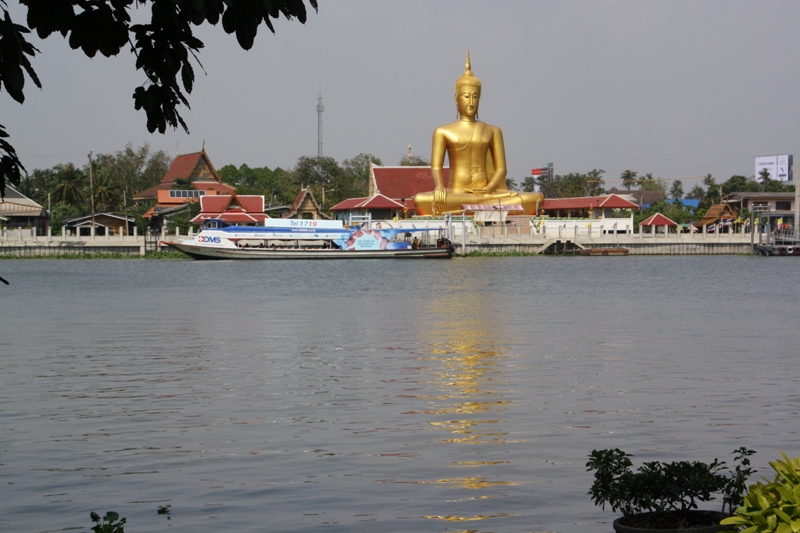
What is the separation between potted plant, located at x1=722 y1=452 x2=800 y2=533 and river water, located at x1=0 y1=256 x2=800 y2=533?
2.74m

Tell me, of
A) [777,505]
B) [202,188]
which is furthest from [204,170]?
[777,505]

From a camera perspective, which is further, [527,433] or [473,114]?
[473,114]

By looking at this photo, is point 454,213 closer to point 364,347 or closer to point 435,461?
point 364,347

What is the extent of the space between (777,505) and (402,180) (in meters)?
71.5

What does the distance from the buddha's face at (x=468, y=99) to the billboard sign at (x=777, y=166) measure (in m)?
43.3

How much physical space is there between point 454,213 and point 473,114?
18.2 feet

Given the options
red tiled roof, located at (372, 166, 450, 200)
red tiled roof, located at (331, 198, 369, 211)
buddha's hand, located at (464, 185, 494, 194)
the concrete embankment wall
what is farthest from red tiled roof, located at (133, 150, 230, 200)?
the concrete embankment wall

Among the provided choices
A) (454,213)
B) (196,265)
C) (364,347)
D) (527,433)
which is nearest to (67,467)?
(527,433)

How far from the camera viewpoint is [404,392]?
1134cm

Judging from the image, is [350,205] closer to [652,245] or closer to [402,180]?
[402,180]

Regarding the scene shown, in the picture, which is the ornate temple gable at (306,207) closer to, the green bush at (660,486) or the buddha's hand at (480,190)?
the buddha's hand at (480,190)

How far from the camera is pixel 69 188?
7219 centimetres

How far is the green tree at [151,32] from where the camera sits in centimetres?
395

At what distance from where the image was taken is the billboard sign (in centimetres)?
9231
